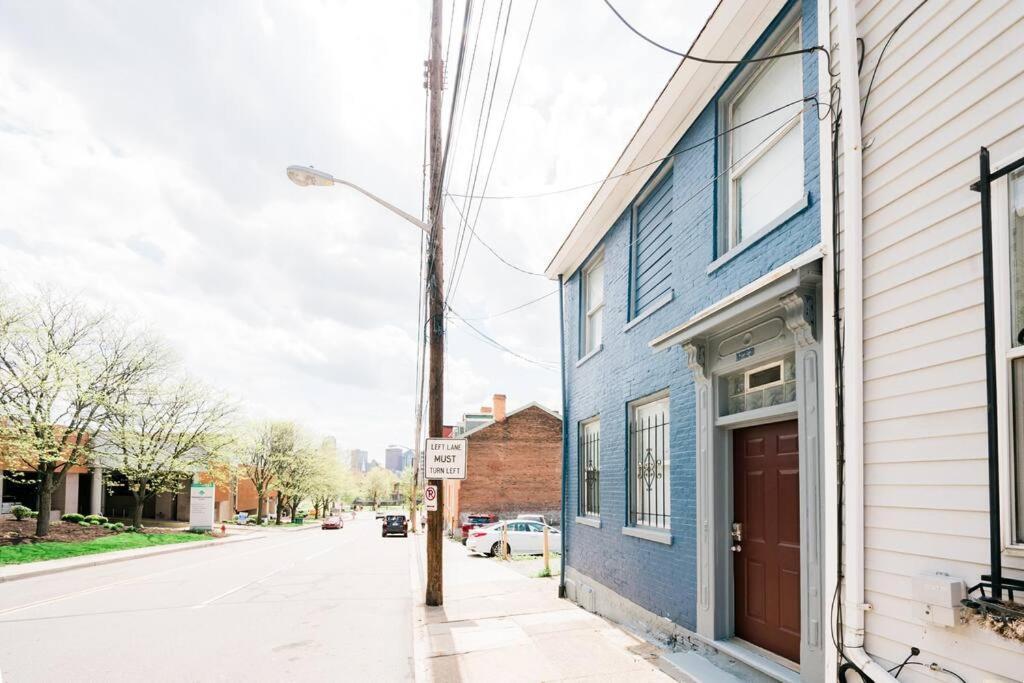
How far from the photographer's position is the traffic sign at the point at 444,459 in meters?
11.2

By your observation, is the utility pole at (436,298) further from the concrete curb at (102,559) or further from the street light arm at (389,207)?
the concrete curb at (102,559)

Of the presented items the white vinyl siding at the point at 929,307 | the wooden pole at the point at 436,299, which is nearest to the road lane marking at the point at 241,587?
the wooden pole at the point at 436,299

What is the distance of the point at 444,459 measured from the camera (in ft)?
37.0

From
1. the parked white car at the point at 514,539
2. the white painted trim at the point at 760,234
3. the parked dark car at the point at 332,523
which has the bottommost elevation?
the parked dark car at the point at 332,523

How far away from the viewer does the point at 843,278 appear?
15.8 feet

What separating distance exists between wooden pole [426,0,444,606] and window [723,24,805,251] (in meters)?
5.51

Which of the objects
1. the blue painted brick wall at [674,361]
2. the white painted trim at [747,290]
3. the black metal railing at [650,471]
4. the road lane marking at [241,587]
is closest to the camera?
the white painted trim at [747,290]

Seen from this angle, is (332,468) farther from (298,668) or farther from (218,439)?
(298,668)

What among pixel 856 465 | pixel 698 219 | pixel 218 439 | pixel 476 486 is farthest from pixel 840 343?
pixel 476 486

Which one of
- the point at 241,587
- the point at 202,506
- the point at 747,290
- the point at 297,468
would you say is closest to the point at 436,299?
the point at 747,290

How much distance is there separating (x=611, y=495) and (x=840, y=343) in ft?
19.9

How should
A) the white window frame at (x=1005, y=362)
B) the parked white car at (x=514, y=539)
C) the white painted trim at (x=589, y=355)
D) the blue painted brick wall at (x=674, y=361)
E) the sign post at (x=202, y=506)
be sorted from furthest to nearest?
the sign post at (x=202, y=506) → the parked white car at (x=514, y=539) → the white painted trim at (x=589, y=355) → the blue painted brick wall at (x=674, y=361) → the white window frame at (x=1005, y=362)

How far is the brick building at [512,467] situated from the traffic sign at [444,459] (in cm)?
3037

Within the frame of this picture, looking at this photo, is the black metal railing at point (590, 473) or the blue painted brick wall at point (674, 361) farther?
the black metal railing at point (590, 473)
